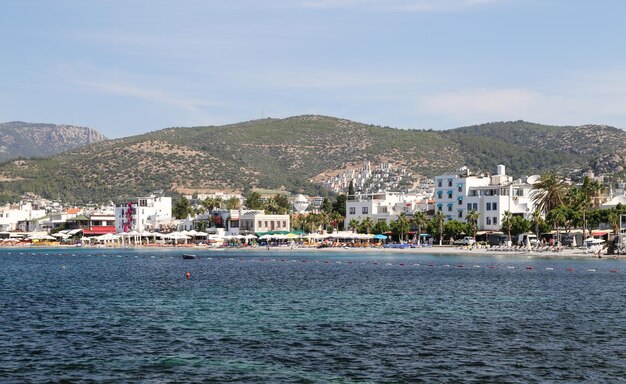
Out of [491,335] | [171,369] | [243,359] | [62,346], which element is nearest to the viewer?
[171,369]

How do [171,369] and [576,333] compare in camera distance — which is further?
[576,333]

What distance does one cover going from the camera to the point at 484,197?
142125 millimetres

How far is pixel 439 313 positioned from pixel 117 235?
142 metres

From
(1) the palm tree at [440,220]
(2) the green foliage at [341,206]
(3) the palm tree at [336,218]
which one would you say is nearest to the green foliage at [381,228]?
(1) the palm tree at [440,220]

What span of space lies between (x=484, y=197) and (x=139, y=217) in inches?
3432

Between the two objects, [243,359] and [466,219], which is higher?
[466,219]

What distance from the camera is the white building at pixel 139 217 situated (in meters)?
192

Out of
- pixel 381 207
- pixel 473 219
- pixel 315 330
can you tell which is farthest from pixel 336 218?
pixel 315 330

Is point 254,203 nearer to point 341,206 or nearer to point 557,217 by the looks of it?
point 341,206

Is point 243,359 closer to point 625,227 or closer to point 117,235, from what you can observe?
point 625,227

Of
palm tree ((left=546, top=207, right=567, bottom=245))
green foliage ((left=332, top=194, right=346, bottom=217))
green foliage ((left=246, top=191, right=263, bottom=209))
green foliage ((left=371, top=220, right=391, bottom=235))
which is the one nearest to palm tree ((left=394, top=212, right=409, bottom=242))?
green foliage ((left=371, top=220, right=391, bottom=235))

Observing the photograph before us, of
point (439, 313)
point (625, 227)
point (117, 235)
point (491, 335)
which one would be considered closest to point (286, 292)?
point (439, 313)

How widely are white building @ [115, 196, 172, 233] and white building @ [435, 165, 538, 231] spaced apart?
7278cm

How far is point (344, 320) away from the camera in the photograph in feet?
143
